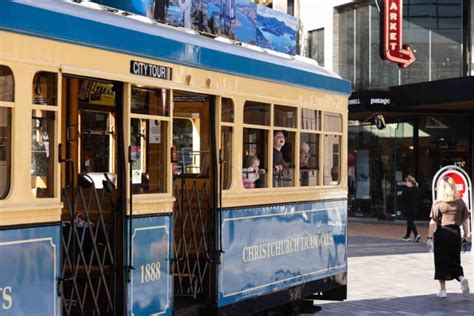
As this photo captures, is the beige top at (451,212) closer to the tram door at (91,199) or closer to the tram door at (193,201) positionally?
the tram door at (193,201)

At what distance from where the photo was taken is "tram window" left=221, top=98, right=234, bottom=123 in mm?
7902

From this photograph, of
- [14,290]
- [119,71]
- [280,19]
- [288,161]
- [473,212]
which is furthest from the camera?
[473,212]

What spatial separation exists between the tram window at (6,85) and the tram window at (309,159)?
4.39 metres

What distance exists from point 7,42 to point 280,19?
5.15 meters

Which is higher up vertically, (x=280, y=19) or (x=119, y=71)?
(x=280, y=19)

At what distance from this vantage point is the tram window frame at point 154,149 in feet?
22.2

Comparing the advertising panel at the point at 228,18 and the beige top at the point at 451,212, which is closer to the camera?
the advertising panel at the point at 228,18

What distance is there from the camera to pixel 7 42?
536 centimetres

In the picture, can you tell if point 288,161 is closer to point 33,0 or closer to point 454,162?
point 33,0

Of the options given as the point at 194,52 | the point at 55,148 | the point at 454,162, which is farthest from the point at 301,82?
the point at 454,162

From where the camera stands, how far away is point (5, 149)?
538cm

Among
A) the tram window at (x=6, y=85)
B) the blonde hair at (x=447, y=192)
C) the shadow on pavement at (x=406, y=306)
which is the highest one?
the tram window at (x=6, y=85)

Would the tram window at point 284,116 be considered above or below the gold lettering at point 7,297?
above

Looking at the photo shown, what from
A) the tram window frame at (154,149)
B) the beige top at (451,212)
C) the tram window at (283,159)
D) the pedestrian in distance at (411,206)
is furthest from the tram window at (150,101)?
the pedestrian in distance at (411,206)
